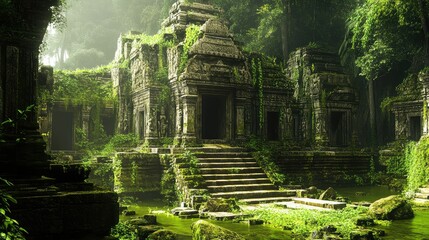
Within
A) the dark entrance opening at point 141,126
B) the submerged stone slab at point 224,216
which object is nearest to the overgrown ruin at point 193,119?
the dark entrance opening at point 141,126

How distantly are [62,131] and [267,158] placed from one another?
1309cm

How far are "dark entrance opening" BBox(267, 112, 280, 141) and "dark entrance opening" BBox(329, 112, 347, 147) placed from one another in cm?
297

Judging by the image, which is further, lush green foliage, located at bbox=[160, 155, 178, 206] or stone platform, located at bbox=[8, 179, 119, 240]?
lush green foliage, located at bbox=[160, 155, 178, 206]

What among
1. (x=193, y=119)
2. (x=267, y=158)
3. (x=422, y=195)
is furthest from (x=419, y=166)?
(x=193, y=119)

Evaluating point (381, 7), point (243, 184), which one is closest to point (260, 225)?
point (243, 184)

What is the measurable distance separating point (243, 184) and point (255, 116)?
546 cm

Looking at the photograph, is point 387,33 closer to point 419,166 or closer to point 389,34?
point 389,34

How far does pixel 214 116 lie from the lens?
18.6 m

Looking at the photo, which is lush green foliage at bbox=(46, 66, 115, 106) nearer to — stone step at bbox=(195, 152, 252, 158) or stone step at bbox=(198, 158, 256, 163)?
stone step at bbox=(195, 152, 252, 158)

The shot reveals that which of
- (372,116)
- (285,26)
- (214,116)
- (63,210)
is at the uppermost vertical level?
(285,26)

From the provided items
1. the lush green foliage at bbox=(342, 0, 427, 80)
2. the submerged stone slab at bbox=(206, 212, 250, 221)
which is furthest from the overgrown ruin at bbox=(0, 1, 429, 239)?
the lush green foliage at bbox=(342, 0, 427, 80)

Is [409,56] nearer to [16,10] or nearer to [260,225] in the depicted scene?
[260,225]

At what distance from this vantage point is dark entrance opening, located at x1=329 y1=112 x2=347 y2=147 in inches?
798

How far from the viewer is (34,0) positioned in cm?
625
